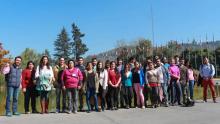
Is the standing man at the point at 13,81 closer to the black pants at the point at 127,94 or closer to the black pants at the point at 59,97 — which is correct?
the black pants at the point at 59,97

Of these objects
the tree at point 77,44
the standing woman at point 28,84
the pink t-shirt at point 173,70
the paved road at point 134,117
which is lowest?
the paved road at point 134,117

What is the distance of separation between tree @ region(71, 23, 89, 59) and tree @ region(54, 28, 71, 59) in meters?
1.84

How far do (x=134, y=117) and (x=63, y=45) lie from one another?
306ft

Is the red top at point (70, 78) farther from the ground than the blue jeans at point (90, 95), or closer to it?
farther from the ground

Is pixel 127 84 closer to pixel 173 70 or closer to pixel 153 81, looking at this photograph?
pixel 153 81

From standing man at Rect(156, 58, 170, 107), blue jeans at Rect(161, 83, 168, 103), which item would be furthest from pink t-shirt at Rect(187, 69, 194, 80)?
blue jeans at Rect(161, 83, 168, 103)

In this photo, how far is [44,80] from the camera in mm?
12898

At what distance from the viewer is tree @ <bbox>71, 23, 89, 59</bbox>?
3952 inches

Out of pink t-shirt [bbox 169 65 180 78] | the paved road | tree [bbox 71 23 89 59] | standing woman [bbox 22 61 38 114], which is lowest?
the paved road

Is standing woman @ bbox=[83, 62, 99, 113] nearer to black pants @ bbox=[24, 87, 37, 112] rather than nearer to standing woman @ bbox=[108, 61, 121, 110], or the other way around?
standing woman @ bbox=[108, 61, 121, 110]

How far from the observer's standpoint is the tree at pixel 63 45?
10238 centimetres

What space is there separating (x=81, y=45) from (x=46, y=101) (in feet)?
290

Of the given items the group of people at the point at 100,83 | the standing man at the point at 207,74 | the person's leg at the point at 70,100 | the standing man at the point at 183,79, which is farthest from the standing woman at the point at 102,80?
the standing man at the point at 207,74

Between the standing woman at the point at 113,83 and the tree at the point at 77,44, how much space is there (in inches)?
3350
